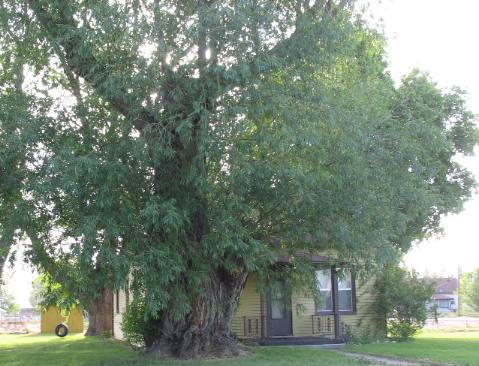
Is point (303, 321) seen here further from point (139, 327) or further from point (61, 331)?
point (61, 331)

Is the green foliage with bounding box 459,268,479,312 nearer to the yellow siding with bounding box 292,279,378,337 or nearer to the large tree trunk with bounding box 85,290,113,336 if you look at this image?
the large tree trunk with bounding box 85,290,113,336

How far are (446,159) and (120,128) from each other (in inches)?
604

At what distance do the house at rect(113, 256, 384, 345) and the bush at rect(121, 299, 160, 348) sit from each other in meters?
2.00

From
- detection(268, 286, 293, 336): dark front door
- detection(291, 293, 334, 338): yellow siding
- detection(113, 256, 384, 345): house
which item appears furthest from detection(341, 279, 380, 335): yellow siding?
detection(268, 286, 293, 336): dark front door

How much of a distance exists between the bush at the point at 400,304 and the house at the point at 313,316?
0.44m

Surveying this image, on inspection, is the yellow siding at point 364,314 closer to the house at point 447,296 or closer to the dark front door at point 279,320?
the dark front door at point 279,320

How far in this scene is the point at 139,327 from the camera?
18.5 meters

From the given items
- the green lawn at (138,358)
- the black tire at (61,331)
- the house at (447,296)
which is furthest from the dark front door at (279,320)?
the house at (447,296)

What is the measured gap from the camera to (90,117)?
1345 cm

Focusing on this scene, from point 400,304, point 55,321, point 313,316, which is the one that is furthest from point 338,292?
point 55,321

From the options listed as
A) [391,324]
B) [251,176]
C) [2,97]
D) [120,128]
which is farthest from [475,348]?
[2,97]

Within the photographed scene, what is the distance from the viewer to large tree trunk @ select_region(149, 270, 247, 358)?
15609 mm

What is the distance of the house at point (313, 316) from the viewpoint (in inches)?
813

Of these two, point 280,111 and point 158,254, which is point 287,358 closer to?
point 158,254
